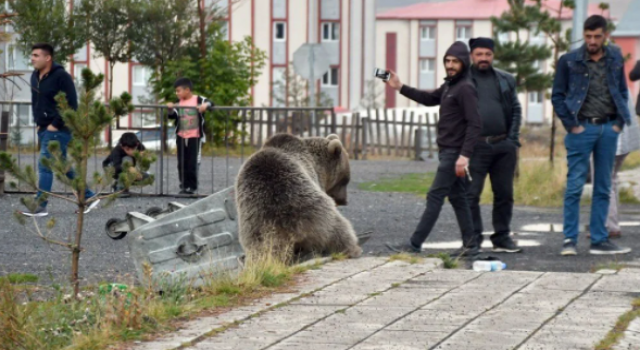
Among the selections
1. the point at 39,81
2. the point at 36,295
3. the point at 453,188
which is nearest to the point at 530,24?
the point at 39,81

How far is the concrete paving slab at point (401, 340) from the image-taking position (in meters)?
5.84

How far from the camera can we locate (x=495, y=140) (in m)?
10.4

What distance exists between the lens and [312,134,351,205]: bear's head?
31.0 ft

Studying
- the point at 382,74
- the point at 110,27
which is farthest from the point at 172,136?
the point at 110,27

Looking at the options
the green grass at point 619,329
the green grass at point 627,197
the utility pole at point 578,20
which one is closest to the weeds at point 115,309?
the green grass at point 619,329

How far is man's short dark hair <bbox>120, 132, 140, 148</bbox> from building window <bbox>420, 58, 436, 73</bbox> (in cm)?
7396

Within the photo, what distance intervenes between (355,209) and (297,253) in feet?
18.7

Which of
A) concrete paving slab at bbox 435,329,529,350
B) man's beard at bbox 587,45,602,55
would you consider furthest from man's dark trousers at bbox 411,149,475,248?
concrete paving slab at bbox 435,329,529,350

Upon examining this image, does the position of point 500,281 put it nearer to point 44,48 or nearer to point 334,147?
point 334,147

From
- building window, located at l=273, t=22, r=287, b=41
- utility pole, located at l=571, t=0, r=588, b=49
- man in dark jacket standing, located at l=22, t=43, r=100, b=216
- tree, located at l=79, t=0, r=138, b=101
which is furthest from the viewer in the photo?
building window, located at l=273, t=22, r=287, b=41

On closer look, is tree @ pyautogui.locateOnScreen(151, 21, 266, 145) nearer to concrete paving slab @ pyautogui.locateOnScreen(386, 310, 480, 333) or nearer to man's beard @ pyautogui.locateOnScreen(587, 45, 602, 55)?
man's beard @ pyautogui.locateOnScreen(587, 45, 602, 55)

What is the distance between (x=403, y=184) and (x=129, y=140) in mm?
5123

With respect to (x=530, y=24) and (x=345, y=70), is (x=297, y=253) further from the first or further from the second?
(x=345, y=70)

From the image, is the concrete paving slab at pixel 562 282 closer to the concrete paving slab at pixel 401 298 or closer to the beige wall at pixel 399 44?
the concrete paving slab at pixel 401 298
